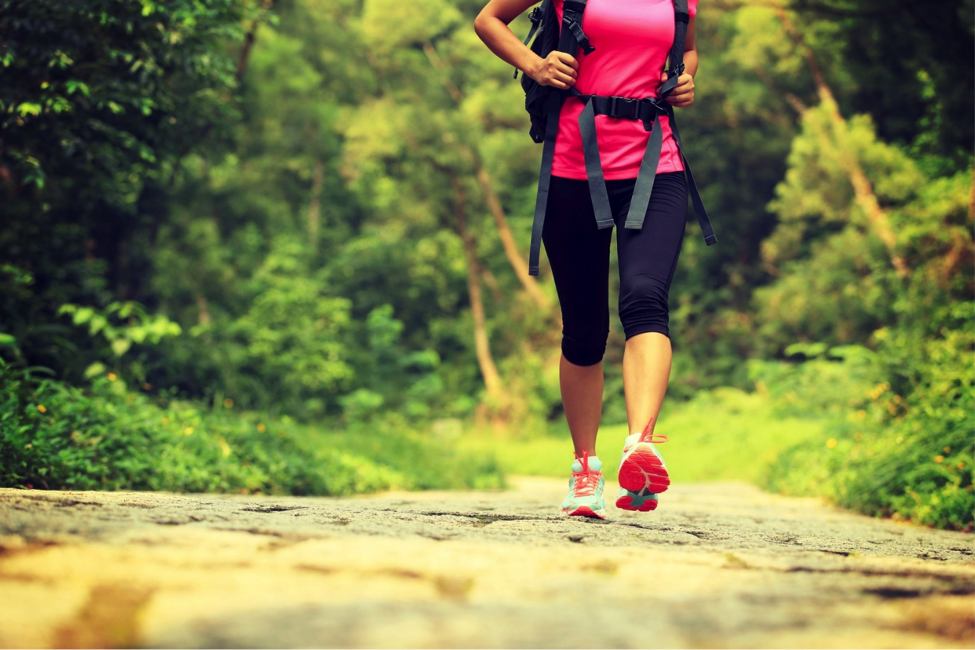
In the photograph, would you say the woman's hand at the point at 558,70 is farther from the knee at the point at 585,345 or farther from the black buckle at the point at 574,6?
the knee at the point at 585,345

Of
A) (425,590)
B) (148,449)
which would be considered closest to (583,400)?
(425,590)

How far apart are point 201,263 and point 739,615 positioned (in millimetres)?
19860

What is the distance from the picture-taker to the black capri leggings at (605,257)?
3207 millimetres

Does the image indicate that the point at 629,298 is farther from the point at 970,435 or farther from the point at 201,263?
the point at 201,263

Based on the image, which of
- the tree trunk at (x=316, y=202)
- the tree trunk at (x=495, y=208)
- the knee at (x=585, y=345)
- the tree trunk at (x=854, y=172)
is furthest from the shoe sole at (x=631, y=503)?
the tree trunk at (x=316, y=202)

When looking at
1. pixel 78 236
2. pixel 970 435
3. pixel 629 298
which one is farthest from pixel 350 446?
pixel 629 298

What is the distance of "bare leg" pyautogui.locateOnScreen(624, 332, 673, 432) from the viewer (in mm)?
3088

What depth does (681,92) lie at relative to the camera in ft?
11.1

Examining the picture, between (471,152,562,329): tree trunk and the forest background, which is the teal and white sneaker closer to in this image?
the forest background

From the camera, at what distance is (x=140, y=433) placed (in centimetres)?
587

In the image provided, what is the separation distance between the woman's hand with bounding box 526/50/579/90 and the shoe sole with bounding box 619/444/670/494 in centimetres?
136

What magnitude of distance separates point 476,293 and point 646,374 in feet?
76.0

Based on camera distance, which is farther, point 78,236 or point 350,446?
point 350,446

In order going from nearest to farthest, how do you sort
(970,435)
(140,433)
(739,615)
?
1. (739,615)
2. (970,435)
3. (140,433)
